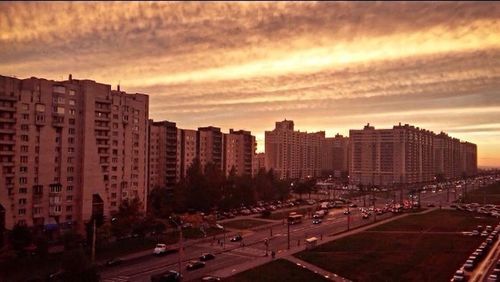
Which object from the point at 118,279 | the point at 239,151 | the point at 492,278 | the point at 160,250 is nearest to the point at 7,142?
the point at 160,250

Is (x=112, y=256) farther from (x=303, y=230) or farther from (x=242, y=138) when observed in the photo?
(x=242, y=138)

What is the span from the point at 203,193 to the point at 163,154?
12804 millimetres

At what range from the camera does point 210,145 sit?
87312 millimetres

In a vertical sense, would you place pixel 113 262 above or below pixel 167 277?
below

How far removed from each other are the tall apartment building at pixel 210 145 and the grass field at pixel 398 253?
130 ft

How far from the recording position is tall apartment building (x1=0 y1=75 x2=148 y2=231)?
42938mm

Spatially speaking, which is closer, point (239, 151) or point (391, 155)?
point (239, 151)

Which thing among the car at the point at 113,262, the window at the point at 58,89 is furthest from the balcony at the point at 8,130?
the car at the point at 113,262

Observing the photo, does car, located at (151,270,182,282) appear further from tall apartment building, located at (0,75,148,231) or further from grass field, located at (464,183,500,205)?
grass field, located at (464,183,500,205)

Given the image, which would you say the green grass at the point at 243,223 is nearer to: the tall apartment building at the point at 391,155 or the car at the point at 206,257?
the car at the point at 206,257

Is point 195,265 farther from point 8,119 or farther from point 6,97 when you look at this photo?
point 6,97

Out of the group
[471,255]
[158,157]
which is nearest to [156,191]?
[158,157]

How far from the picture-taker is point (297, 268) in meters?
34.9

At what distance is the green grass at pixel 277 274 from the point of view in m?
31.6
